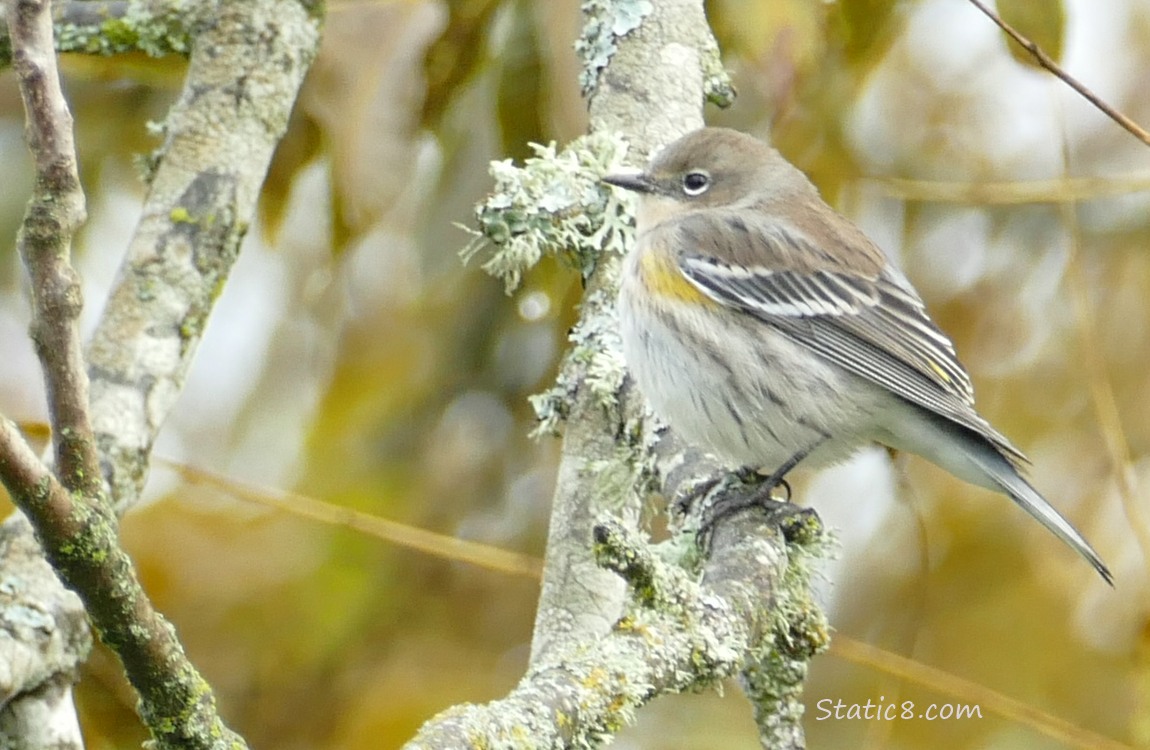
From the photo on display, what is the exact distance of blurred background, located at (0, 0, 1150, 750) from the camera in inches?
142

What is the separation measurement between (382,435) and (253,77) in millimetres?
1128

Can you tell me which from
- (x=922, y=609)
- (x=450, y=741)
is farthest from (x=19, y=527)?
(x=922, y=609)

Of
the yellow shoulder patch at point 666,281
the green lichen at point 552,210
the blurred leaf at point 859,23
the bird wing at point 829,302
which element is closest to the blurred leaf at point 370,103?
the green lichen at point 552,210

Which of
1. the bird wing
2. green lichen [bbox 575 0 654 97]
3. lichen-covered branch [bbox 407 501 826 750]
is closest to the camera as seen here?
lichen-covered branch [bbox 407 501 826 750]

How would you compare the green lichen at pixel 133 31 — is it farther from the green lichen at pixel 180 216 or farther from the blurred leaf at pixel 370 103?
the green lichen at pixel 180 216

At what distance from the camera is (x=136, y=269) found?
3.19 m

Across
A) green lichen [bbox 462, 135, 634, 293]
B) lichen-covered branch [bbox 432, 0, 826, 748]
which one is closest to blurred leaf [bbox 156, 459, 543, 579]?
lichen-covered branch [bbox 432, 0, 826, 748]

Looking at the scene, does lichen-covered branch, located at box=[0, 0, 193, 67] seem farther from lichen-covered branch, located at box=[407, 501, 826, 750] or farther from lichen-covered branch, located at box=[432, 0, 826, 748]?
lichen-covered branch, located at box=[407, 501, 826, 750]

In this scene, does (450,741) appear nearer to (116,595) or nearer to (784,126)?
(116,595)

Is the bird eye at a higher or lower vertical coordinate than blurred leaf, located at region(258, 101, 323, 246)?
higher

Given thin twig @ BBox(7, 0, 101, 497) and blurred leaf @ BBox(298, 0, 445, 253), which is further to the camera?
blurred leaf @ BBox(298, 0, 445, 253)

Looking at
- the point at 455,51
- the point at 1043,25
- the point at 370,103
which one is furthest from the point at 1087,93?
the point at 370,103

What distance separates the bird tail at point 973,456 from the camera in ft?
10.2

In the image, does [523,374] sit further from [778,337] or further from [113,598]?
[113,598]
